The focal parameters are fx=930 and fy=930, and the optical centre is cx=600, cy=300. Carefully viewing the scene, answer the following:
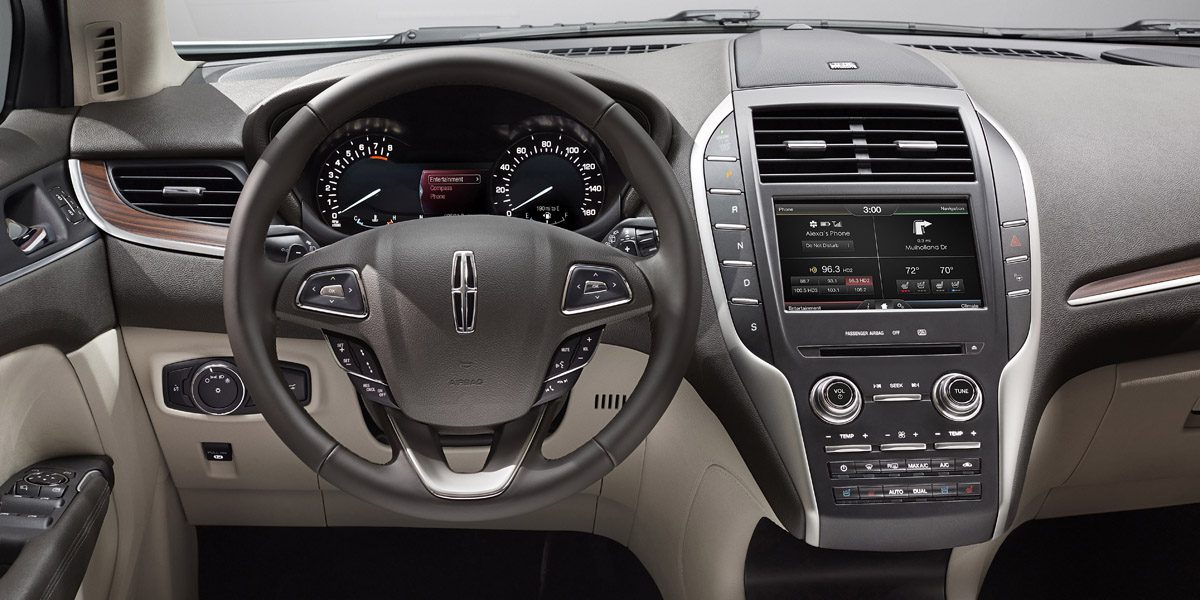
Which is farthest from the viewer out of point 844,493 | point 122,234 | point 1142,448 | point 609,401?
point 1142,448

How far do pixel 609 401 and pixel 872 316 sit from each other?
0.47m

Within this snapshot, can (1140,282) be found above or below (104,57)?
below

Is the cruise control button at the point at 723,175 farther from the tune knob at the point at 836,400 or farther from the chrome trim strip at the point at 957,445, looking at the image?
the chrome trim strip at the point at 957,445

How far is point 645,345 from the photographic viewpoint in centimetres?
151

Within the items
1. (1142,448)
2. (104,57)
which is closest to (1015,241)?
(1142,448)

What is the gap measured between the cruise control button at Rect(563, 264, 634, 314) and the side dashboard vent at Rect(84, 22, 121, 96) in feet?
3.04

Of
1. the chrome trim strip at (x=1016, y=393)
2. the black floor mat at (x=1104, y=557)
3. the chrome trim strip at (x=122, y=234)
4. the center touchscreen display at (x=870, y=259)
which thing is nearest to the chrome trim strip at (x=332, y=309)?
the chrome trim strip at (x=122, y=234)

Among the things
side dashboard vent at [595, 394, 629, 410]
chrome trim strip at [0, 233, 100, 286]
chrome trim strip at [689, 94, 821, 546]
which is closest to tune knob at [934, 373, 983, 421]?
chrome trim strip at [689, 94, 821, 546]

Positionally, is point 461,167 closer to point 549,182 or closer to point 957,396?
point 549,182

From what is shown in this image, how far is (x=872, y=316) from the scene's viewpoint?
142cm

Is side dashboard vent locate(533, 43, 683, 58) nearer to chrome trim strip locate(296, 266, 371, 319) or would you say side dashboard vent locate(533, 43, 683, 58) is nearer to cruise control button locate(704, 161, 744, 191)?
cruise control button locate(704, 161, 744, 191)

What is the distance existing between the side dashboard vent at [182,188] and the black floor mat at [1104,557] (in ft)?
5.74

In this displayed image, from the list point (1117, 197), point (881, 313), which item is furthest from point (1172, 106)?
point (881, 313)

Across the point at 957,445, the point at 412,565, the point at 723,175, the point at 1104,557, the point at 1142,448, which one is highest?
the point at 723,175
